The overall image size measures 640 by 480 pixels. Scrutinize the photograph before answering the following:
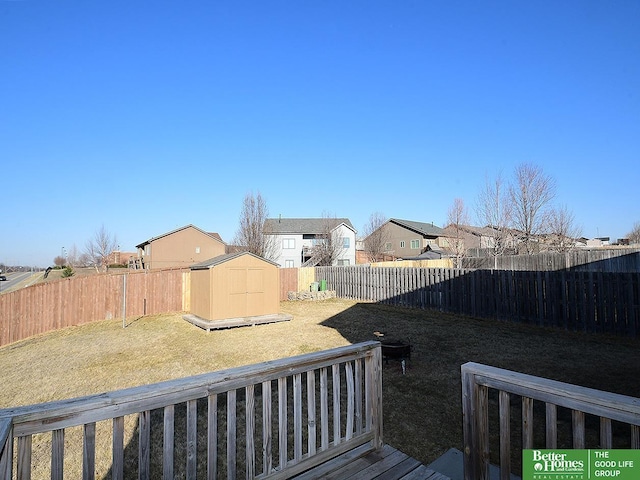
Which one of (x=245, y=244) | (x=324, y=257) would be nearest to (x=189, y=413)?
(x=245, y=244)

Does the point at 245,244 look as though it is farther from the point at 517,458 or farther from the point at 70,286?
the point at 517,458

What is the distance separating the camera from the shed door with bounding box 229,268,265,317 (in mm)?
12102

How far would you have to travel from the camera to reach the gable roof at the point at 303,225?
3816 cm

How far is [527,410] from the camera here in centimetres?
191

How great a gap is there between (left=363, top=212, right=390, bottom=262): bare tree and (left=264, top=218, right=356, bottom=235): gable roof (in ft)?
13.9

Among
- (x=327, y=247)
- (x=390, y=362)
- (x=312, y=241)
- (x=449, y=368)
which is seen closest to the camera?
(x=449, y=368)

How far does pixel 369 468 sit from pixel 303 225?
122ft

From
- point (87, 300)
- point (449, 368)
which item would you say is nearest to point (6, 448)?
point (449, 368)

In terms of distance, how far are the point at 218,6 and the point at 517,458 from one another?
41.6 ft

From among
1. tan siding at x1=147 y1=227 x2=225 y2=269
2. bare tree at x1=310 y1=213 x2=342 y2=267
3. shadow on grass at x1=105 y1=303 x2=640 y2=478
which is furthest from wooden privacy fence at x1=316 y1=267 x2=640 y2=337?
tan siding at x1=147 y1=227 x2=225 y2=269

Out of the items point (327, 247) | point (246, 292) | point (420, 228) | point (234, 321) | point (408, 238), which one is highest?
point (420, 228)

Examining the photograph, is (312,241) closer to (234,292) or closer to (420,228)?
(420,228)

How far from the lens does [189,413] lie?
1.97 m

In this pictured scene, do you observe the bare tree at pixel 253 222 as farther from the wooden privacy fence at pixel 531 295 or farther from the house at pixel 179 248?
the wooden privacy fence at pixel 531 295
